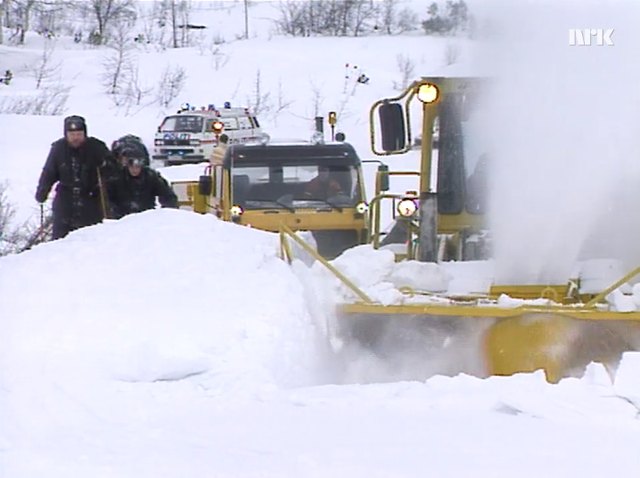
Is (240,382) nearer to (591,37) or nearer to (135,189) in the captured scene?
(591,37)

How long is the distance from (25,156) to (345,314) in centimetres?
2052

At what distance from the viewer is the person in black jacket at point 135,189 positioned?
845cm

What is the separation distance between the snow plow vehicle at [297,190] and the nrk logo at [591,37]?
352cm

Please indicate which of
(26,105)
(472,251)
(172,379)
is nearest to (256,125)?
(26,105)

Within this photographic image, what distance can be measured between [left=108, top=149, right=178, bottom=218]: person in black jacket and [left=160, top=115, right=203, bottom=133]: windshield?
21536 millimetres

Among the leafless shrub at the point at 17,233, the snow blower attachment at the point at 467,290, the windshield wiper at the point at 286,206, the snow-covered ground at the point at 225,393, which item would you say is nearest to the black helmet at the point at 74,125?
the snow-covered ground at the point at 225,393

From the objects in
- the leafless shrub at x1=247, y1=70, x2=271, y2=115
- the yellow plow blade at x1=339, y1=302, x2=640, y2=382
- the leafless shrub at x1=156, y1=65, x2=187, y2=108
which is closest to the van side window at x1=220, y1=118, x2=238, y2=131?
the leafless shrub at x1=247, y1=70, x2=271, y2=115

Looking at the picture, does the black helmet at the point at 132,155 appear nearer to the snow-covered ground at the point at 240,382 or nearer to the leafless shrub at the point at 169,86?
the snow-covered ground at the point at 240,382

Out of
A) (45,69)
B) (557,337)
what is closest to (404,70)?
(45,69)

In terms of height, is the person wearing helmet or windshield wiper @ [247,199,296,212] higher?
the person wearing helmet

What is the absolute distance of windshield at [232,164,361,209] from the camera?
10.4 m

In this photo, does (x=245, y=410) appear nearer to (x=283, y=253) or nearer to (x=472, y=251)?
(x=283, y=253)

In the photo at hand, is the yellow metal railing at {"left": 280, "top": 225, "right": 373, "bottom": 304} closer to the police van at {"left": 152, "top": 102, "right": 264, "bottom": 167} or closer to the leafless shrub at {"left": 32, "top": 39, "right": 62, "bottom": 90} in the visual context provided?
the police van at {"left": 152, "top": 102, "right": 264, "bottom": 167}

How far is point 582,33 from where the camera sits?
24.0 feet
